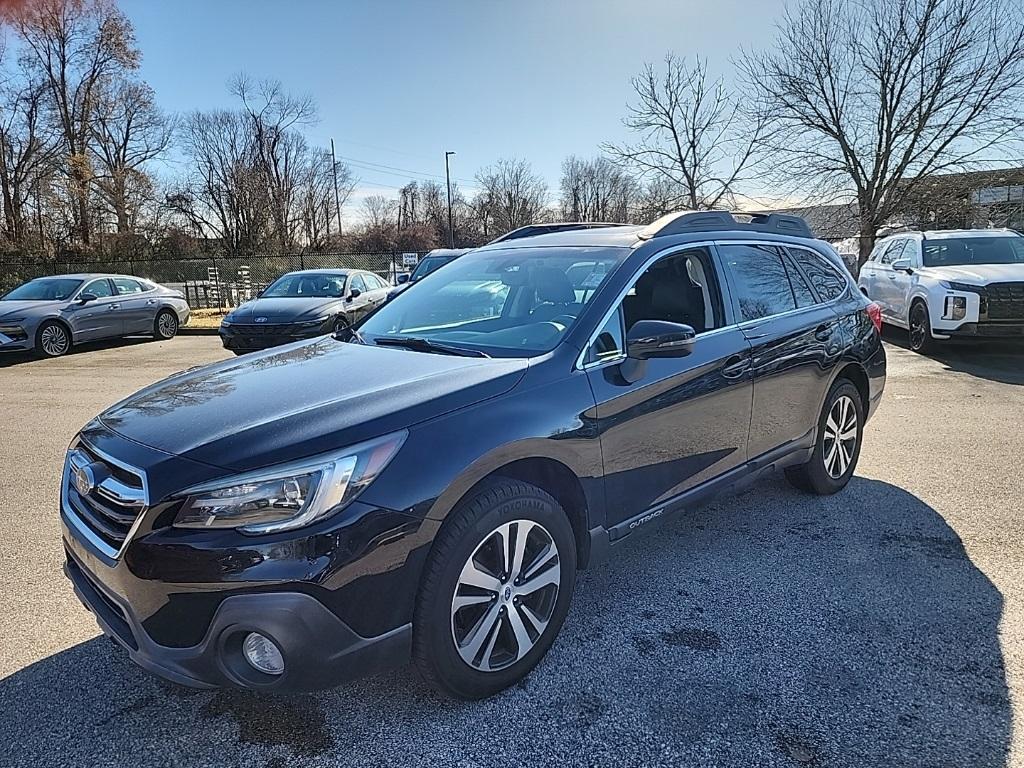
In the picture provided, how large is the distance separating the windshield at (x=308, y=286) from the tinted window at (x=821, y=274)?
371 inches

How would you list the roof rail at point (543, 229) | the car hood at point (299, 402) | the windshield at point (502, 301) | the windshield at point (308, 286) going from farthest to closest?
the windshield at point (308, 286) < the roof rail at point (543, 229) < the windshield at point (502, 301) < the car hood at point (299, 402)

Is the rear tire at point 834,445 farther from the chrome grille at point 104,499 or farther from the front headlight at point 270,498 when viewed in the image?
the chrome grille at point 104,499

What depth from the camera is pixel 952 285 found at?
32.2 ft

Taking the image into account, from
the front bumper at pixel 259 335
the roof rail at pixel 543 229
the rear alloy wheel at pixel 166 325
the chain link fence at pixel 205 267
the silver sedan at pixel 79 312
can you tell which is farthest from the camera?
the chain link fence at pixel 205 267

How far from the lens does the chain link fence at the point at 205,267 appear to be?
26484mm

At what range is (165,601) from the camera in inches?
82.4

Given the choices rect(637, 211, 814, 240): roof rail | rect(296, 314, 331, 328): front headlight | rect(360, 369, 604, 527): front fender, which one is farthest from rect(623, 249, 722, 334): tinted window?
rect(296, 314, 331, 328): front headlight

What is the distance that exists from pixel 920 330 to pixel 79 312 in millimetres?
14515

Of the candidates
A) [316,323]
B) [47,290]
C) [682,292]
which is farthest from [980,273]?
[47,290]

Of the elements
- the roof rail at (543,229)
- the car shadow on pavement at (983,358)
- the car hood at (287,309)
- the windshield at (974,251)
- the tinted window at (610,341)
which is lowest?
the car shadow on pavement at (983,358)

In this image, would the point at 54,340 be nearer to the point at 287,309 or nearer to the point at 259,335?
the point at 259,335

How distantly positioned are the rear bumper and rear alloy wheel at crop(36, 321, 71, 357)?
12.1 metres

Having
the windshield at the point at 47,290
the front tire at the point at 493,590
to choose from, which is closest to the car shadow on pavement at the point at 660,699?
the front tire at the point at 493,590

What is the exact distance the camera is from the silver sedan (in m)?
11.9
